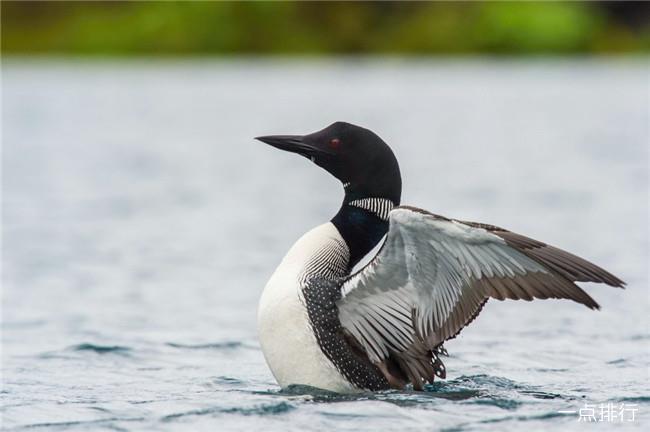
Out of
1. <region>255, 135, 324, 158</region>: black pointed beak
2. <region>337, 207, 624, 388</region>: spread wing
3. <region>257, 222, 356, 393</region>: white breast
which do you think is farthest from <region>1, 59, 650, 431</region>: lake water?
<region>255, 135, 324, 158</region>: black pointed beak

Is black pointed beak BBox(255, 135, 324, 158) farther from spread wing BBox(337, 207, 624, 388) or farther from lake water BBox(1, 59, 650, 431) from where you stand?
lake water BBox(1, 59, 650, 431)

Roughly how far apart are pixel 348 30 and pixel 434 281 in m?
51.0

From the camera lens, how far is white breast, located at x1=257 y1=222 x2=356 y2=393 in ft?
19.0

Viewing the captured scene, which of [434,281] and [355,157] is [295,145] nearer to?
[355,157]

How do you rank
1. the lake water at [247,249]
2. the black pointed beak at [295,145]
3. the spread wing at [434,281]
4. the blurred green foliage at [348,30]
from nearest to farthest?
the spread wing at [434,281], the lake water at [247,249], the black pointed beak at [295,145], the blurred green foliage at [348,30]

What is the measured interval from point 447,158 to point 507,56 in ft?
116

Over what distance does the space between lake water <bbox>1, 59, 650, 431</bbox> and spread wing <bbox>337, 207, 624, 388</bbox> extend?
27 cm

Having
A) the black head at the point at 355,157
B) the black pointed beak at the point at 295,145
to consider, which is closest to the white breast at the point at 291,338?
the black head at the point at 355,157

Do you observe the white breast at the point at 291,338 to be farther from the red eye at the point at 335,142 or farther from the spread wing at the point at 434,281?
the red eye at the point at 335,142

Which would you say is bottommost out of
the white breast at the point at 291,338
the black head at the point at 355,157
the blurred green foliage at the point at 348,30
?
the white breast at the point at 291,338

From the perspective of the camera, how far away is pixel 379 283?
5.66 meters

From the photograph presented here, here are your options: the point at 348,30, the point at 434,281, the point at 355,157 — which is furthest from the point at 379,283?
the point at 348,30

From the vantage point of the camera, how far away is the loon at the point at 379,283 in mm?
5457

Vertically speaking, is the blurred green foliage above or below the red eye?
above
